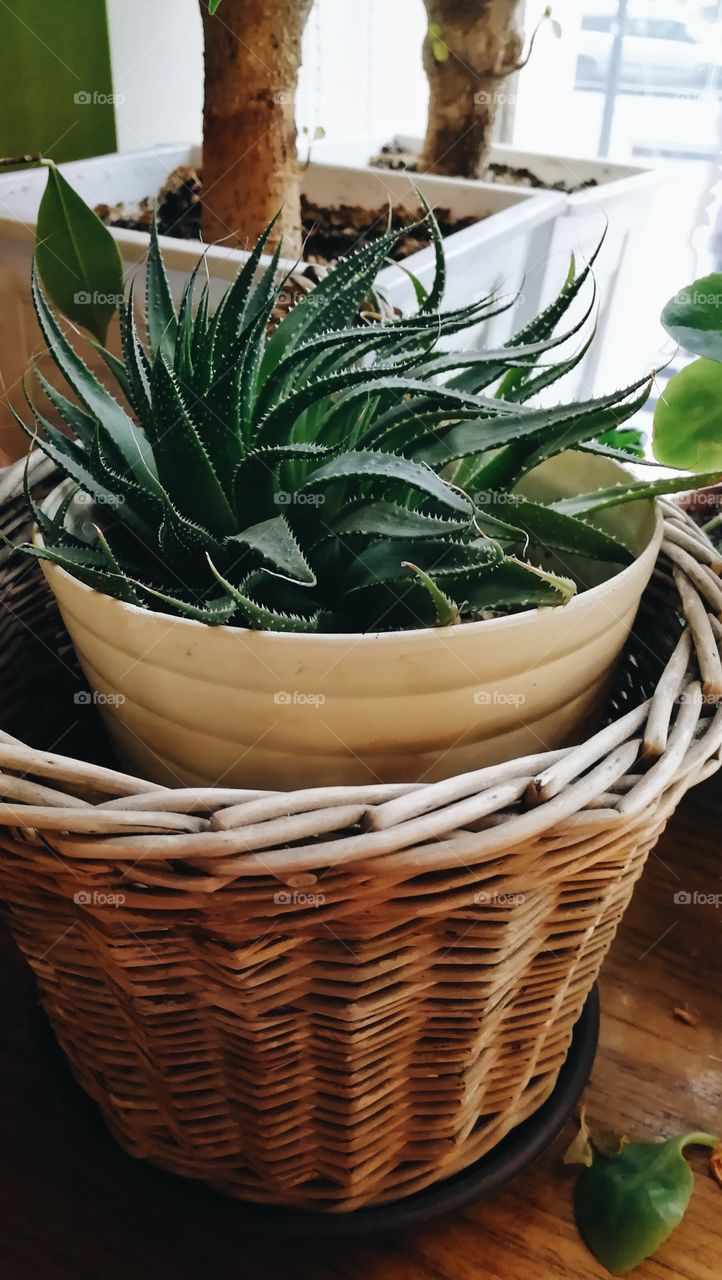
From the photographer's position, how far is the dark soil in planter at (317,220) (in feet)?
3.61

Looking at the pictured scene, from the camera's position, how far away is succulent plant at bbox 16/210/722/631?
400 millimetres

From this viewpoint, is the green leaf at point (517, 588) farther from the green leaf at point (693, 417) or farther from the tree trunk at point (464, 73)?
the tree trunk at point (464, 73)

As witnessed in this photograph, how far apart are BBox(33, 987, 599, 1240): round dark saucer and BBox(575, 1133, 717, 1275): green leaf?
30 mm

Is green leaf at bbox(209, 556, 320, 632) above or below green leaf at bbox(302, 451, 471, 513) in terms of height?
below

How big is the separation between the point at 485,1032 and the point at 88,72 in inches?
40.4

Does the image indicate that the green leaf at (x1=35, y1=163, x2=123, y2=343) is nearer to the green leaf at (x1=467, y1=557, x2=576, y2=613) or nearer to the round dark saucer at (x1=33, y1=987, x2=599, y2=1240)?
the green leaf at (x1=467, y1=557, x2=576, y2=613)

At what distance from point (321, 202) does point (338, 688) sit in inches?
42.0

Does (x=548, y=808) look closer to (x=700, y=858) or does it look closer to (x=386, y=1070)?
(x=386, y=1070)

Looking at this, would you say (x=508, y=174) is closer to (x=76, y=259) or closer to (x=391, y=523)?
(x=76, y=259)
